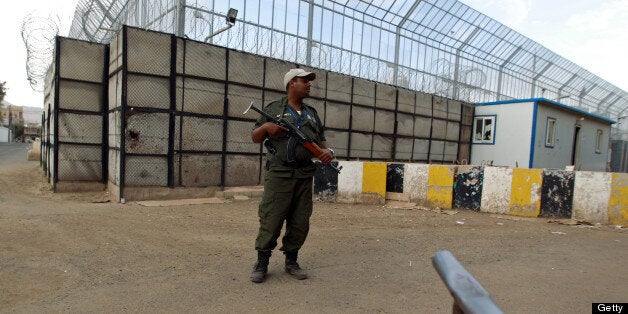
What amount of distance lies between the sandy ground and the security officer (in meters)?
0.27

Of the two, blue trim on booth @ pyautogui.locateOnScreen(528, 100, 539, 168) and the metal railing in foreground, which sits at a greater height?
blue trim on booth @ pyautogui.locateOnScreen(528, 100, 539, 168)

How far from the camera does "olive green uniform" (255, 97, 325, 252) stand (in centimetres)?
276

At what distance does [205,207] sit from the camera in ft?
20.0

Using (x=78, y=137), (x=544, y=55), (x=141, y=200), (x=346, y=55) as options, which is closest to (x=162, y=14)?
(x=78, y=137)

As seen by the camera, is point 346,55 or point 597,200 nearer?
point 597,200

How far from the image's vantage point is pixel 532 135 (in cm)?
1216

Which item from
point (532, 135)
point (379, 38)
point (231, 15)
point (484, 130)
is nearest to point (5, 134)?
point (379, 38)

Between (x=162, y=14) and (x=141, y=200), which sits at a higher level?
(x=162, y=14)

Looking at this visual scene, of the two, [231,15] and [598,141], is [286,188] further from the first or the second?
[598,141]

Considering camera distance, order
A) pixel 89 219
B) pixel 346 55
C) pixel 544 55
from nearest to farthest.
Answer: pixel 89 219
pixel 346 55
pixel 544 55

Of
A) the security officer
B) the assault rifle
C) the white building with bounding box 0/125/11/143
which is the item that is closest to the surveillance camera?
the security officer

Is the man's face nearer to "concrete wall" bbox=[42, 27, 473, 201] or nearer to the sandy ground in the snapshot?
the sandy ground

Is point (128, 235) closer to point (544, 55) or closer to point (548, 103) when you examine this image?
point (548, 103)

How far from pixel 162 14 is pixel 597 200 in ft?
27.7
